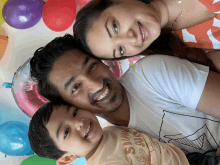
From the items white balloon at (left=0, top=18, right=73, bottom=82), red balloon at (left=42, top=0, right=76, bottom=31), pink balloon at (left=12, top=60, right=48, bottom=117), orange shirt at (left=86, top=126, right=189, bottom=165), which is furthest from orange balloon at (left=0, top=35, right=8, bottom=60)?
orange shirt at (left=86, top=126, right=189, bottom=165)

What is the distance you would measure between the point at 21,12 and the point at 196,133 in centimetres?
153

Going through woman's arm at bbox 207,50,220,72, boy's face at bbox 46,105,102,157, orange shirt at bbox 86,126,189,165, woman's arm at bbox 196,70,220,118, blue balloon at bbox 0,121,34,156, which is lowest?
blue balloon at bbox 0,121,34,156

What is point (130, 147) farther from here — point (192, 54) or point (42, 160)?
point (42, 160)

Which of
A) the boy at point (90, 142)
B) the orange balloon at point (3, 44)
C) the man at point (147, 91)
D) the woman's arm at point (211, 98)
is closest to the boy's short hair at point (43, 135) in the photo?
the boy at point (90, 142)

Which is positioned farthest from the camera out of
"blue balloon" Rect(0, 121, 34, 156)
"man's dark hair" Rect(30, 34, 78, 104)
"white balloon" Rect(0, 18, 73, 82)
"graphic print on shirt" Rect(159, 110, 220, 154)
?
"white balloon" Rect(0, 18, 73, 82)

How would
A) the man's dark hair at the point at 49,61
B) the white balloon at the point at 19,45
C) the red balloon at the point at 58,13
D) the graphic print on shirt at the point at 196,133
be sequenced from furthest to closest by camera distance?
the white balloon at the point at 19,45, the red balloon at the point at 58,13, the man's dark hair at the point at 49,61, the graphic print on shirt at the point at 196,133

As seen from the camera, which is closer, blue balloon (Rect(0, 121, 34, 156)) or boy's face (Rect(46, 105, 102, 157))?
boy's face (Rect(46, 105, 102, 157))

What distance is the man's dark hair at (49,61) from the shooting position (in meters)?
1.24

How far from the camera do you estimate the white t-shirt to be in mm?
1028

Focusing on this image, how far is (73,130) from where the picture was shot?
1.12 m

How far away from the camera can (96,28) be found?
1.09 metres

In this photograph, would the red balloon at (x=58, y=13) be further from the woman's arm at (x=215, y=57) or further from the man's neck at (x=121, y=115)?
the woman's arm at (x=215, y=57)

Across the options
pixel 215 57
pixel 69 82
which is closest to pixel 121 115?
pixel 69 82

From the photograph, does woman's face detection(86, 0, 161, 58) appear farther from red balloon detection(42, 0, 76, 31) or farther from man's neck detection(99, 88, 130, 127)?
red balloon detection(42, 0, 76, 31)
